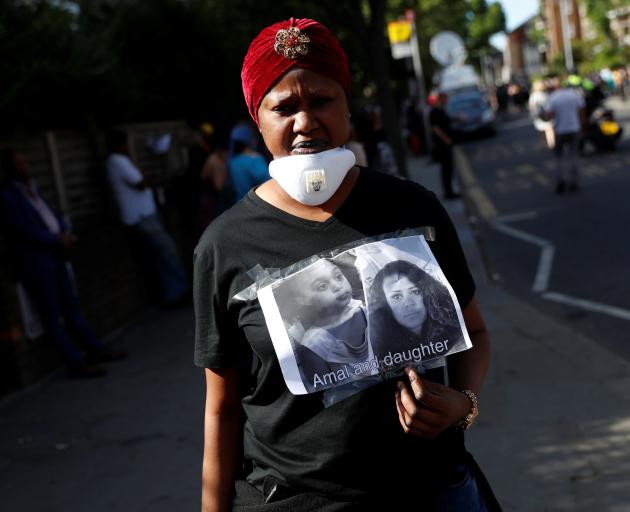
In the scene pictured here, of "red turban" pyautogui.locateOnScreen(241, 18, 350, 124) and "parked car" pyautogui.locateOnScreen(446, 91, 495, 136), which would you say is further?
"parked car" pyautogui.locateOnScreen(446, 91, 495, 136)

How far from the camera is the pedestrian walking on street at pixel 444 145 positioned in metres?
15.9

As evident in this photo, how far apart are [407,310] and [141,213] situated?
800 centimetres

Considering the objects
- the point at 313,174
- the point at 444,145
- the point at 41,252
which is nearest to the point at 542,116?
the point at 444,145

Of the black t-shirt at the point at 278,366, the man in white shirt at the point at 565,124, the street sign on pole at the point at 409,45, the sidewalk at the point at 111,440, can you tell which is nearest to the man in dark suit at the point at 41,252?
the sidewalk at the point at 111,440

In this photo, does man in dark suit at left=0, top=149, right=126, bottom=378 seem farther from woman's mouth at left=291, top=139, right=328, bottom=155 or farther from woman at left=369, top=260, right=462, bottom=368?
woman at left=369, top=260, right=462, bottom=368

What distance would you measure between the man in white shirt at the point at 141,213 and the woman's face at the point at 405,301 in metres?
7.74

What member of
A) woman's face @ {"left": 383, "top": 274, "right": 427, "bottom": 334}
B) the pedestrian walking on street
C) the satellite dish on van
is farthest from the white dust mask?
the satellite dish on van

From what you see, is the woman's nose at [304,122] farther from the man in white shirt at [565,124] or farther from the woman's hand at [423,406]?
the man in white shirt at [565,124]

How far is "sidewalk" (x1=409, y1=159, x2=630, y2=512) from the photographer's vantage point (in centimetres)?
429

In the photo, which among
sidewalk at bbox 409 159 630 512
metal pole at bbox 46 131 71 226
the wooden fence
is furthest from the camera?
metal pole at bbox 46 131 71 226

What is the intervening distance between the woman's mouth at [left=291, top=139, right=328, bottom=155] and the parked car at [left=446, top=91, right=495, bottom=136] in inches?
1241

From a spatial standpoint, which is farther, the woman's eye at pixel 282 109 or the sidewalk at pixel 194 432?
the sidewalk at pixel 194 432

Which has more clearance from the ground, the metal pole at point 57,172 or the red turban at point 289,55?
the red turban at point 289,55

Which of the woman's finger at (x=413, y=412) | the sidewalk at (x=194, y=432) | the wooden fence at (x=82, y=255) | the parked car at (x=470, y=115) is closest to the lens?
the woman's finger at (x=413, y=412)
